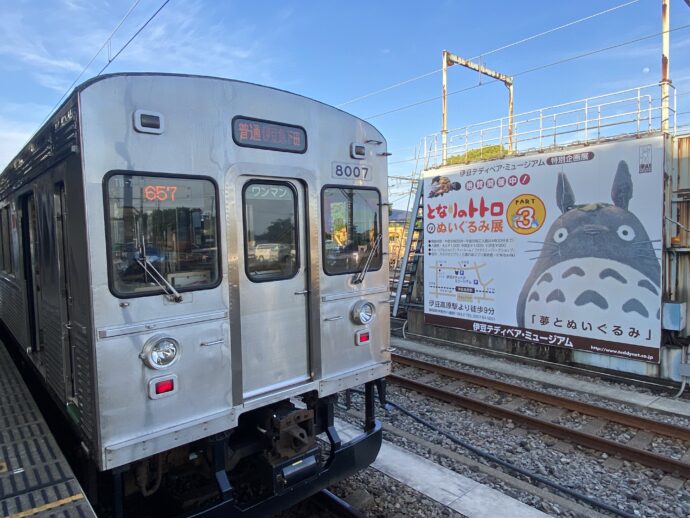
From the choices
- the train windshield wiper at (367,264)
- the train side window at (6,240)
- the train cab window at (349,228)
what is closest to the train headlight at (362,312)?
the train windshield wiper at (367,264)

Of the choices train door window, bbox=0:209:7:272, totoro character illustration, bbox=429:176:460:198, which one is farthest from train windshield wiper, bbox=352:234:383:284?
totoro character illustration, bbox=429:176:460:198

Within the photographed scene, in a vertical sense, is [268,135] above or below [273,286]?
above

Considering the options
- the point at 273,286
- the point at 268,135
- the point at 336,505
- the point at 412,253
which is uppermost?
the point at 268,135

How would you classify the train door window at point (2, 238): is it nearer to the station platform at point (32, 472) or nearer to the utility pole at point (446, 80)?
the station platform at point (32, 472)

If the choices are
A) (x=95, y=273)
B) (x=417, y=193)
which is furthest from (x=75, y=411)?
(x=417, y=193)

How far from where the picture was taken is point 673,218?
7.70 metres

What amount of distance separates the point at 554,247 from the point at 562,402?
3.24 metres

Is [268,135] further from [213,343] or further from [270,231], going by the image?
[213,343]

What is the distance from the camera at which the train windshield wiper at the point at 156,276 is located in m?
2.91

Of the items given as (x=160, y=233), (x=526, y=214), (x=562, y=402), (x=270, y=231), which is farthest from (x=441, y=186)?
(x=160, y=233)

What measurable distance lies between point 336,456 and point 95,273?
2.44 m

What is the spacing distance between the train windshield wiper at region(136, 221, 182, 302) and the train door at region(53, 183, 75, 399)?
0.73 meters

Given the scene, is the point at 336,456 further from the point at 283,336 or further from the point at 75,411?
the point at 75,411

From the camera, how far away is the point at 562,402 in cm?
684
